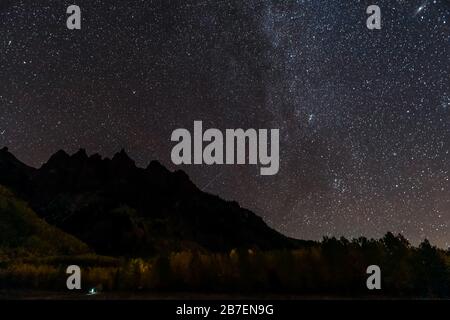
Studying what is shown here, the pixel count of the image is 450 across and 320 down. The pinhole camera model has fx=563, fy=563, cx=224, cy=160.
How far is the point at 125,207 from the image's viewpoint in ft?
203

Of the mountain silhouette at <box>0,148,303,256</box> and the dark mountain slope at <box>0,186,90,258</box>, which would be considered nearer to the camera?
the dark mountain slope at <box>0,186,90,258</box>

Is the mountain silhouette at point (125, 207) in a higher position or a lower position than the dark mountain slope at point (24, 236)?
higher

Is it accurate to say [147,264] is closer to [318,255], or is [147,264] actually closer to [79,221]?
[318,255]

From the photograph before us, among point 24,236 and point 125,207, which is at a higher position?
point 125,207

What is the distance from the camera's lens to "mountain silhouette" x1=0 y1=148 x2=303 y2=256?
47.0m

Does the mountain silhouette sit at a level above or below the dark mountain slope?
above

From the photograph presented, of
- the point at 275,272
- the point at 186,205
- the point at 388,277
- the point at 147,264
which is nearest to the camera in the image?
the point at 388,277

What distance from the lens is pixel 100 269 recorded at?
18.2 m

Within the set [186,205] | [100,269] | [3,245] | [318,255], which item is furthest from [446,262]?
[186,205]

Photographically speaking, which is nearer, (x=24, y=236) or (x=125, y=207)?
(x=24, y=236)

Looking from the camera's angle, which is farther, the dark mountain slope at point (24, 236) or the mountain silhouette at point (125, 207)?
the mountain silhouette at point (125, 207)

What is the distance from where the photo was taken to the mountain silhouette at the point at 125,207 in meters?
47.0
